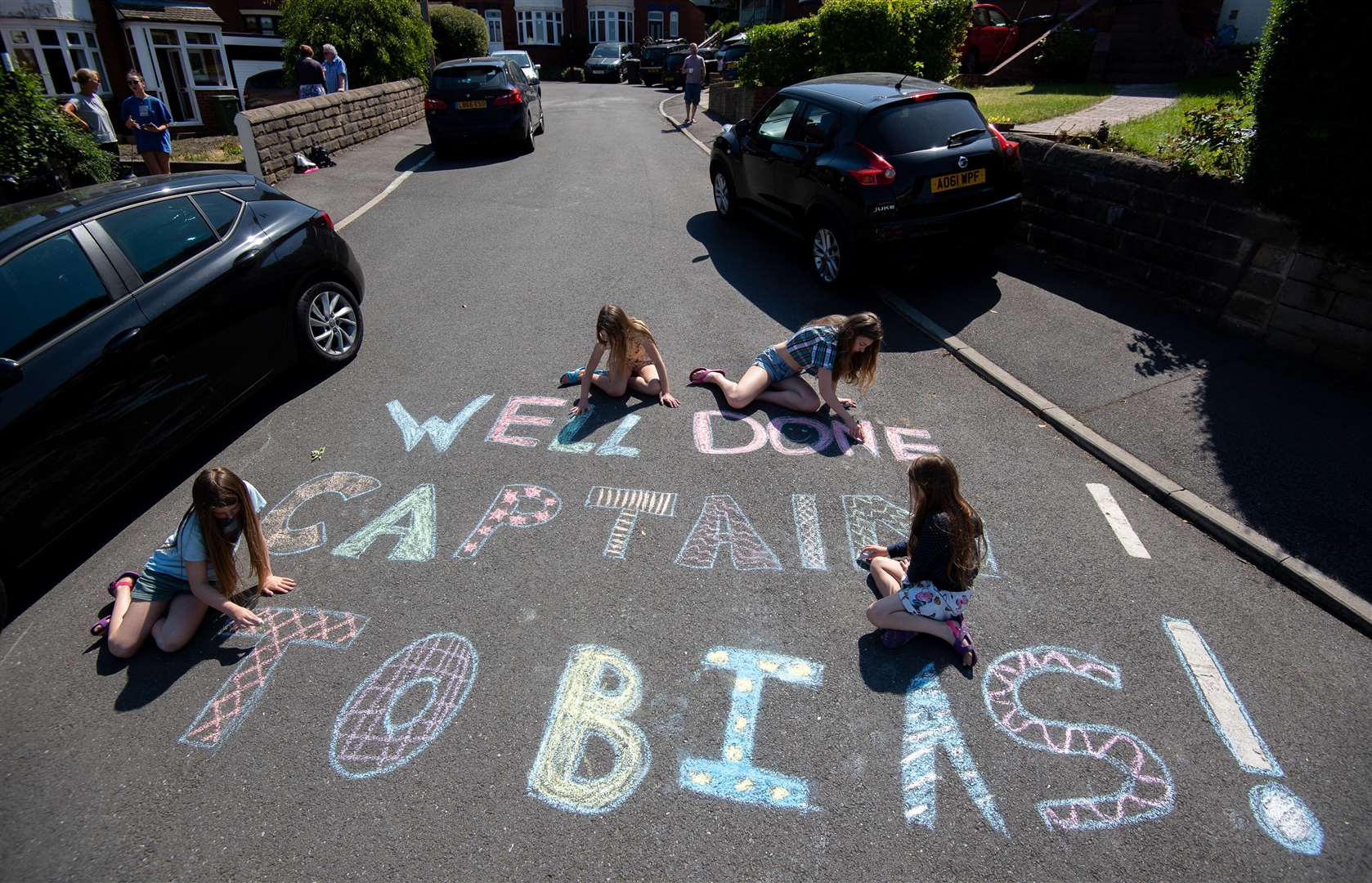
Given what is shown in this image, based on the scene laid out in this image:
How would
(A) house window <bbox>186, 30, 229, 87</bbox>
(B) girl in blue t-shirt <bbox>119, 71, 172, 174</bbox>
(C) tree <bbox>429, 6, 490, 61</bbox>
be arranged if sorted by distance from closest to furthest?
(B) girl in blue t-shirt <bbox>119, 71, 172, 174</bbox>, (A) house window <bbox>186, 30, 229, 87</bbox>, (C) tree <bbox>429, 6, 490, 61</bbox>

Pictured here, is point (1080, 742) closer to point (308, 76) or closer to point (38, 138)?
point (38, 138)

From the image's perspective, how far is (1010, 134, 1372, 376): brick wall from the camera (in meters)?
5.89

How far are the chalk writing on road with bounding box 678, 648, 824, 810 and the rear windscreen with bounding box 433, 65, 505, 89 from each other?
13788 millimetres

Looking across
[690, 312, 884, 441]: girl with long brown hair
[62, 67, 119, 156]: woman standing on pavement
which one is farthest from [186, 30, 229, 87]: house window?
[690, 312, 884, 441]: girl with long brown hair

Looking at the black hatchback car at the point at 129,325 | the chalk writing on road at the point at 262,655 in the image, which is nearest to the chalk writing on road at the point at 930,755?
the chalk writing on road at the point at 262,655

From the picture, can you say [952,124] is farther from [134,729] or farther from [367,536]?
[134,729]

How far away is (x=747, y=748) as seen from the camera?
3129mm

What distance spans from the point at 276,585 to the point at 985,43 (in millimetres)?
19843

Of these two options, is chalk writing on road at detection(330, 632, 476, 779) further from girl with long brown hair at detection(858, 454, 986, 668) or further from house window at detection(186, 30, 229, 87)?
house window at detection(186, 30, 229, 87)

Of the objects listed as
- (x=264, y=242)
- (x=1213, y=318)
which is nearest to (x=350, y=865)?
(x=264, y=242)

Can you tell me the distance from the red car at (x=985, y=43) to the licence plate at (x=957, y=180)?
12839 millimetres

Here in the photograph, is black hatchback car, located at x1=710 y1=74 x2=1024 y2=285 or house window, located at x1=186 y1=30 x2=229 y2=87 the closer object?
black hatchback car, located at x1=710 y1=74 x2=1024 y2=285

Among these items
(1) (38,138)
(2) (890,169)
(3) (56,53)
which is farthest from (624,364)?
(3) (56,53)

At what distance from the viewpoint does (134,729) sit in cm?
325
